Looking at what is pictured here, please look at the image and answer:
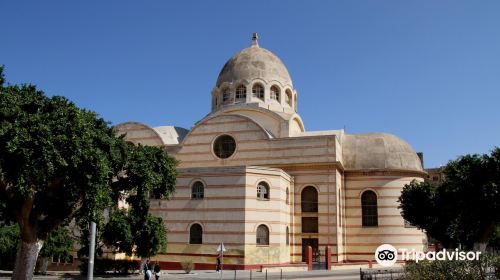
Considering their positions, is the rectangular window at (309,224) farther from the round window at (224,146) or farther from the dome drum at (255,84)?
the dome drum at (255,84)

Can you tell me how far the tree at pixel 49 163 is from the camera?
54.4 feet

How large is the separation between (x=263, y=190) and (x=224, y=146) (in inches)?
248

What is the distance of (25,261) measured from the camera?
1867 cm

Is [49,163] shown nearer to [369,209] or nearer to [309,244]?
[309,244]

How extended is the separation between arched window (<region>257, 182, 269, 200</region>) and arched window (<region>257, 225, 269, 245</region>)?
2.07 m

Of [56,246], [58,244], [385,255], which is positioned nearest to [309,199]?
[385,255]

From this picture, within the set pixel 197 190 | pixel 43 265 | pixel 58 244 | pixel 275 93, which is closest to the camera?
pixel 43 265

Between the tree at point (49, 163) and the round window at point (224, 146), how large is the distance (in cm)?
1758

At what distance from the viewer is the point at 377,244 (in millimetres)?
38844

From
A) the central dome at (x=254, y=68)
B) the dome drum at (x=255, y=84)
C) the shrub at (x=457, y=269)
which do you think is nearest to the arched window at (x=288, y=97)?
the dome drum at (x=255, y=84)

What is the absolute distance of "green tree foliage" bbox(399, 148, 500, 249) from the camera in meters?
25.8

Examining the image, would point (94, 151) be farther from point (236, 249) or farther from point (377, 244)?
point (377, 244)

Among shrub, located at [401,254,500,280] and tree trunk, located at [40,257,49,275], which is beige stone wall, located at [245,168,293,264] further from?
shrub, located at [401,254,500,280]

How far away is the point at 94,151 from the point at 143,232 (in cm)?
1222
